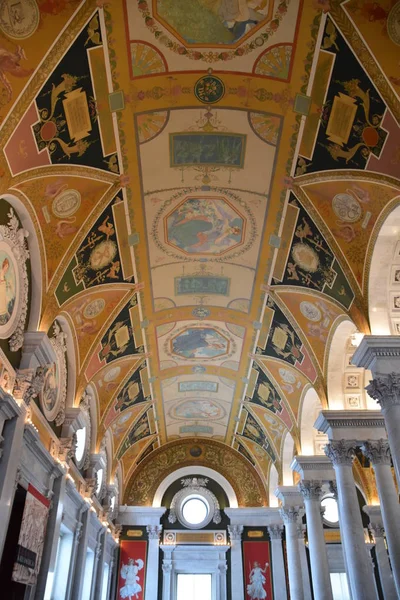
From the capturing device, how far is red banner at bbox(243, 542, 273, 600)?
2206 centimetres

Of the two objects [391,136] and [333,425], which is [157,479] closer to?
[333,425]

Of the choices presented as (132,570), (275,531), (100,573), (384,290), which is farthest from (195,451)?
(384,290)

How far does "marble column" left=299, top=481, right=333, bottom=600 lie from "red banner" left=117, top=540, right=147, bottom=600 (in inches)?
418

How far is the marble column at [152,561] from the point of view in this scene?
22.0 m

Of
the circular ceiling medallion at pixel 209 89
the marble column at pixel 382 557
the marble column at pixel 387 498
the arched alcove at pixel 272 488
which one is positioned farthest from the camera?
the arched alcove at pixel 272 488

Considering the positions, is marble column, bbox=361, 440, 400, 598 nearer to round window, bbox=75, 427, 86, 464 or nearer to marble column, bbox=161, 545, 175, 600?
round window, bbox=75, 427, 86, 464

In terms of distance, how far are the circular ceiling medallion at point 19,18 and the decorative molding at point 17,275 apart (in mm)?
3229

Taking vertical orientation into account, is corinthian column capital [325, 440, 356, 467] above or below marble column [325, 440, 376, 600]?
above

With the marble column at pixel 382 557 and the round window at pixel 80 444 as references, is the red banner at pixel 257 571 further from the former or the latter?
A: the round window at pixel 80 444

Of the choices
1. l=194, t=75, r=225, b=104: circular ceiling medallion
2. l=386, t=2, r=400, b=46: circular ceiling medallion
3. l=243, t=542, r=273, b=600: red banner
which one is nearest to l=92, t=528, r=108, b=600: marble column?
l=243, t=542, r=273, b=600: red banner

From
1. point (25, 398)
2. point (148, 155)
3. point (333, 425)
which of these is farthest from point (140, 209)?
point (333, 425)

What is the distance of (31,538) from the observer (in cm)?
1028

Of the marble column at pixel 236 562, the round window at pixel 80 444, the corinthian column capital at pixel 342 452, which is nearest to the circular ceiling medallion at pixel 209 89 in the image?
the corinthian column capital at pixel 342 452

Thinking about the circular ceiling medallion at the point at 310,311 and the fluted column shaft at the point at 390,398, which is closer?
the fluted column shaft at the point at 390,398
